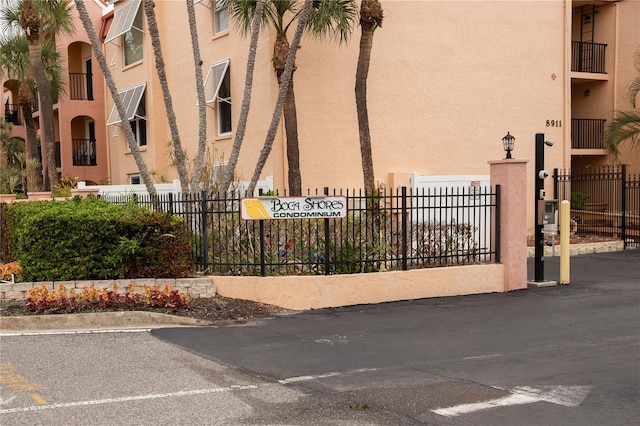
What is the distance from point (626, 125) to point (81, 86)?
75.9 feet

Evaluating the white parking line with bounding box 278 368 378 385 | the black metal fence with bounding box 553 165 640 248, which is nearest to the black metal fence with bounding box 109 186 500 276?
the white parking line with bounding box 278 368 378 385

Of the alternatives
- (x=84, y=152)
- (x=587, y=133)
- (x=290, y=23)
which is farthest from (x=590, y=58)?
(x=84, y=152)

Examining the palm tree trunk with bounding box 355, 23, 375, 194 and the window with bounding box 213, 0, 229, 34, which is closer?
the palm tree trunk with bounding box 355, 23, 375, 194

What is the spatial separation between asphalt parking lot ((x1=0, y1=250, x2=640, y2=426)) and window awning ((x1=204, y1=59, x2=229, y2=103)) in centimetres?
1020

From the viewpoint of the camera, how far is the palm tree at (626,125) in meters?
21.7

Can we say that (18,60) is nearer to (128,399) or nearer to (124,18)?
(124,18)

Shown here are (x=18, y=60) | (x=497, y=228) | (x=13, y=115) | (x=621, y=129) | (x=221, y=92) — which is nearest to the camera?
(x=497, y=228)

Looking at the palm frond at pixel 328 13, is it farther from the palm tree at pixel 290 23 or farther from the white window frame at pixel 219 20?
the white window frame at pixel 219 20

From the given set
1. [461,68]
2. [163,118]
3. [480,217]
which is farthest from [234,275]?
[163,118]

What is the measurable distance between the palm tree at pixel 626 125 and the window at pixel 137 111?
51.0 ft

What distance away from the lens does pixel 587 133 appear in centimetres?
2477

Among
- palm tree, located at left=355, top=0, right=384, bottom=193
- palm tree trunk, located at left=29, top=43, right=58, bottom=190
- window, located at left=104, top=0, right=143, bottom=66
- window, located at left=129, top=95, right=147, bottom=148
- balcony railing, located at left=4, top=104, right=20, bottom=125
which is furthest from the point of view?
balcony railing, located at left=4, top=104, right=20, bottom=125

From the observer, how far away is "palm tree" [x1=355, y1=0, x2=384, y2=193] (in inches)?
618

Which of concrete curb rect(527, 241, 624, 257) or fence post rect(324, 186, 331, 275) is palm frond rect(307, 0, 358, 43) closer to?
fence post rect(324, 186, 331, 275)
